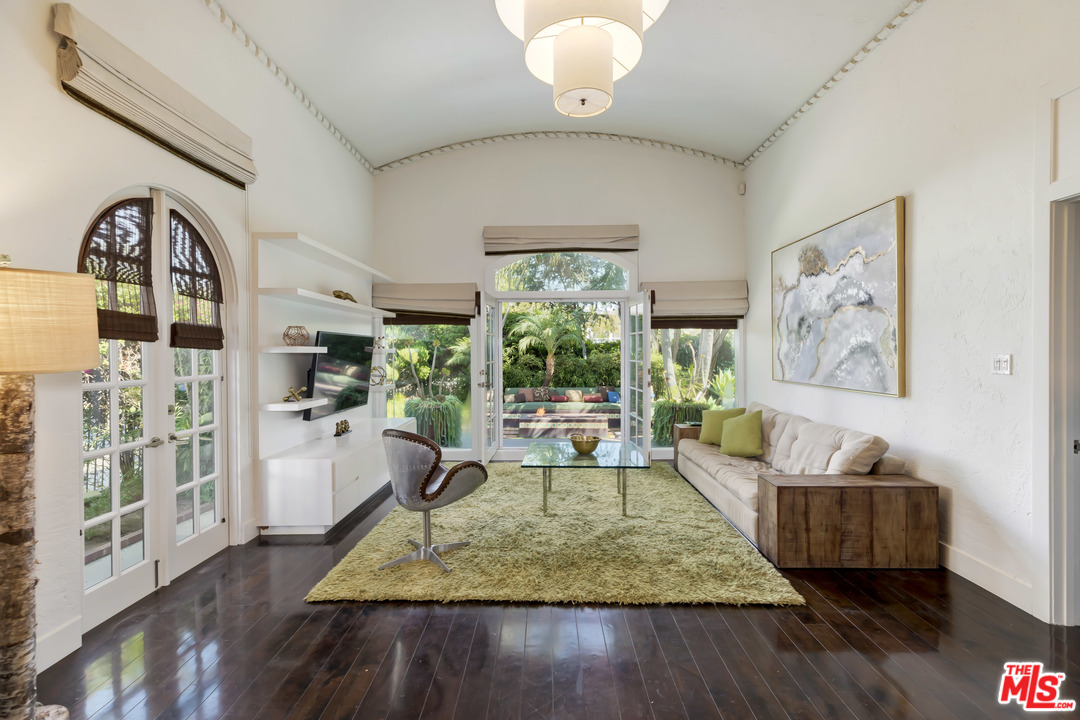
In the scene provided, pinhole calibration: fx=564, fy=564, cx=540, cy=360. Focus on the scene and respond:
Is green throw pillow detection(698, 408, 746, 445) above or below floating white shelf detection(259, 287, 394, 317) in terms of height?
below

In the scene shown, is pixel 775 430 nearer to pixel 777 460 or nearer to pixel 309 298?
pixel 777 460

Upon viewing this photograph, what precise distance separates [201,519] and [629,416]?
14.0ft

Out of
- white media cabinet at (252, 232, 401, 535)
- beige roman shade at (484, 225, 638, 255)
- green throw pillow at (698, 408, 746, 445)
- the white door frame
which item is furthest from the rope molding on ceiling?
green throw pillow at (698, 408, 746, 445)

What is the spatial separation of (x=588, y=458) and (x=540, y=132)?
369 cm

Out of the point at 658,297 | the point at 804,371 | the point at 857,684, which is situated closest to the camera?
the point at 857,684

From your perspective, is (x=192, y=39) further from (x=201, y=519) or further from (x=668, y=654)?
(x=668, y=654)

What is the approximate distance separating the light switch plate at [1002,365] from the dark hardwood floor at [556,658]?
112 centimetres

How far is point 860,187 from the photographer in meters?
3.96

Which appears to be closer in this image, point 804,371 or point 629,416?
point 804,371

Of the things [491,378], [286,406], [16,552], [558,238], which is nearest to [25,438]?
[16,552]

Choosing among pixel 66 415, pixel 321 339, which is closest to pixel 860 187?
pixel 321 339

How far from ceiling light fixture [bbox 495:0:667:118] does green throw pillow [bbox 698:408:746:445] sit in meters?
3.86

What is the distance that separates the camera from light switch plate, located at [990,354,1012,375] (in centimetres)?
274

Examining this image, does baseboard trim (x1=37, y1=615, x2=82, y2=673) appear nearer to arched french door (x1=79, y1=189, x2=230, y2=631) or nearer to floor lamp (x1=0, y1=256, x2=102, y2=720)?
arched french door (x1=79, y1=189, x2=230, y2=631)
